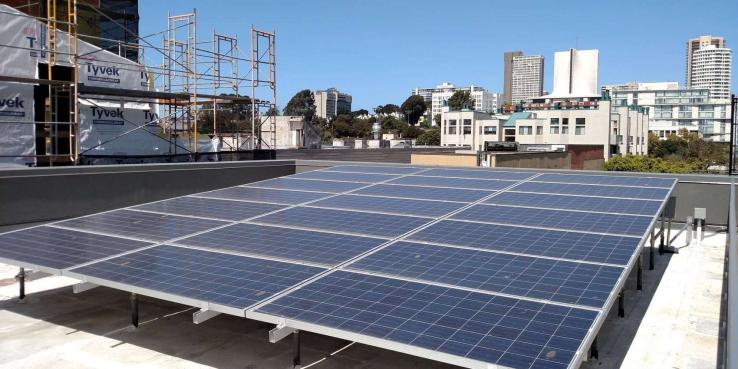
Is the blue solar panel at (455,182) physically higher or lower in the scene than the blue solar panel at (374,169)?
lower

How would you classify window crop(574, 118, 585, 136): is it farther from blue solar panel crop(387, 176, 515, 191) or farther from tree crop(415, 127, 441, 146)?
blue solar panel crop(387, 176, 515, 191)

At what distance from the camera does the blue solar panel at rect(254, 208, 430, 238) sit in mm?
10531

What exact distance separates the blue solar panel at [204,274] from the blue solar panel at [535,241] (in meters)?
2.58

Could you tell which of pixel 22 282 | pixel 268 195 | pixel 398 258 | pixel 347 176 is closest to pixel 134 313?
pixel 22 282

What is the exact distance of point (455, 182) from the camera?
16.1 m

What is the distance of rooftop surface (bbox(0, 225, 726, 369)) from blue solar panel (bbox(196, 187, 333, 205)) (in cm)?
367

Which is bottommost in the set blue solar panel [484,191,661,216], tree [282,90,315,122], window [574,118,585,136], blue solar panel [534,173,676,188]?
blue solar panel [484,191,661,216]

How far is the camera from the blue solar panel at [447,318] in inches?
228

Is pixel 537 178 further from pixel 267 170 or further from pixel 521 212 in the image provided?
pixel 267 170

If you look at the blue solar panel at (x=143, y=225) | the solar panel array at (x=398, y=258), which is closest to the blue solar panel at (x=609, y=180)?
the solar panel array at (x=398, y=258)

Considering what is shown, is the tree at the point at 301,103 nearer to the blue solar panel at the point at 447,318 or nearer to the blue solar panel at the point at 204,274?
the blue solar panel at the point at 204,274

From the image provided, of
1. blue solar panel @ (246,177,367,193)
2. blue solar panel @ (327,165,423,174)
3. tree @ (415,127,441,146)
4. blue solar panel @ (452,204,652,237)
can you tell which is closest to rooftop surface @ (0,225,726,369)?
blue solar panel @ (452,204,652,237)

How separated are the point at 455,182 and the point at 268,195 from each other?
16.4 ft

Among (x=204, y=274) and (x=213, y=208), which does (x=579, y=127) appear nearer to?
(x=213, y=208)
